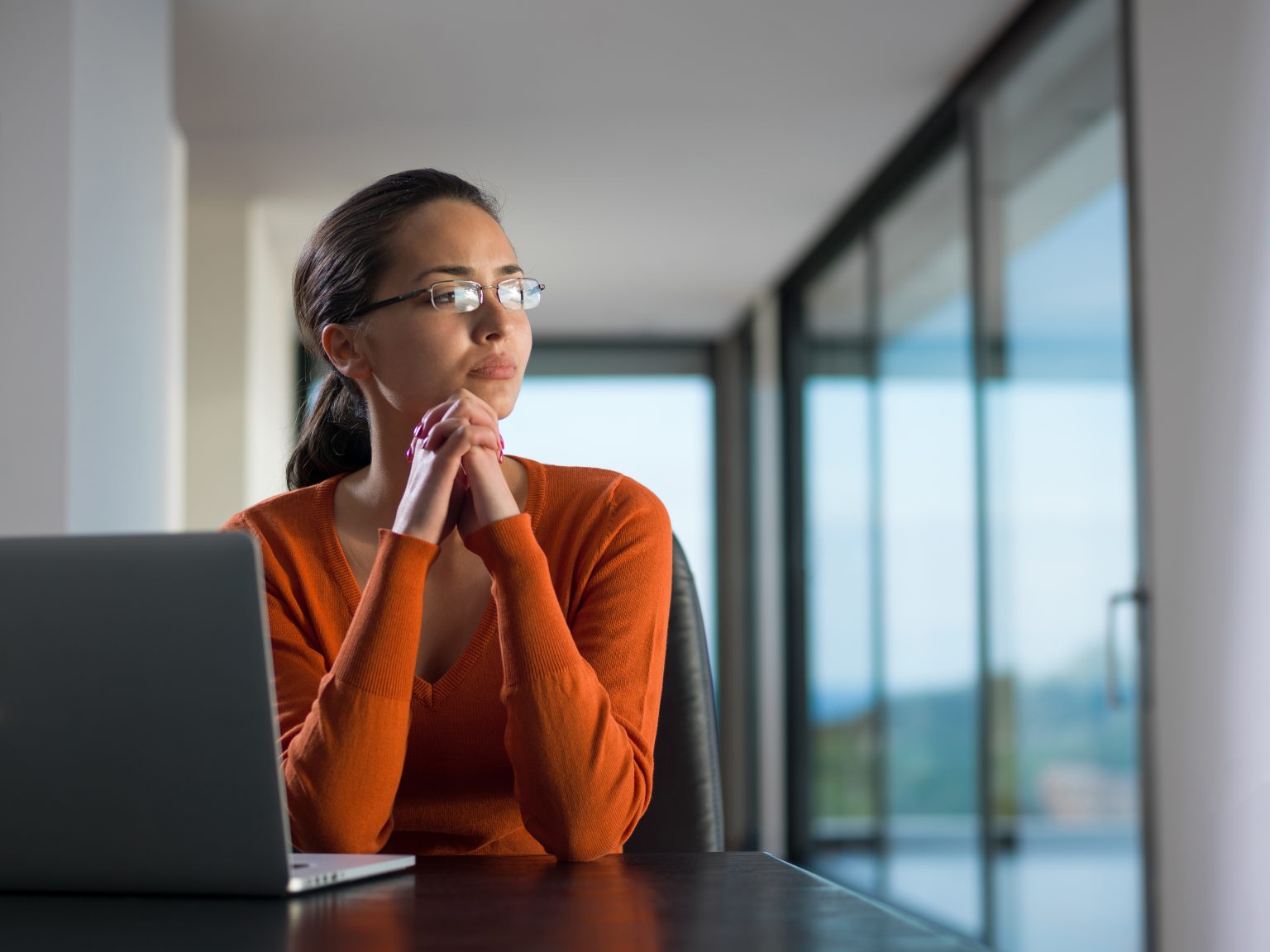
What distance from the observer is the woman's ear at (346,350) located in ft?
5.28

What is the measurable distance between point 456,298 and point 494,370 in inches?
3.5

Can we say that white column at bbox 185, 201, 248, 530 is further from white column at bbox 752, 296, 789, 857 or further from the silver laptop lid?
the silver laptop lid

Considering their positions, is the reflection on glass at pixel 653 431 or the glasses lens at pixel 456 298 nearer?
the glasses lens at pixel 456 298

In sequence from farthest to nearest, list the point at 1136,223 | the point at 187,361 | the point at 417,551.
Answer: the point at 187,361 → the point at 1136,223 → the point at 417,551

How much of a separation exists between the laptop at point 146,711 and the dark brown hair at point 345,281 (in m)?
0.79

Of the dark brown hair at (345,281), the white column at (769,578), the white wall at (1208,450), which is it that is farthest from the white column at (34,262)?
the white column at (769,578)

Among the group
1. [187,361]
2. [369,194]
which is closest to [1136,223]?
[369,194]

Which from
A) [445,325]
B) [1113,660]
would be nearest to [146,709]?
[445,325]

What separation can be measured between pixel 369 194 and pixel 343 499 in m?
0.35

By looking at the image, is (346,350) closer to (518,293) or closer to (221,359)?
(518,293)

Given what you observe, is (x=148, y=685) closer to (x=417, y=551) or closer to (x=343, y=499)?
(x=417, y=551)

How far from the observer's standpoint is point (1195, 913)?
92.0 inches

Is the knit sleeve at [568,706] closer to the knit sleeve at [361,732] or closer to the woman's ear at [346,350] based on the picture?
the knit sleeve at [361,732]

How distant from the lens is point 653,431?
7.37 meters
